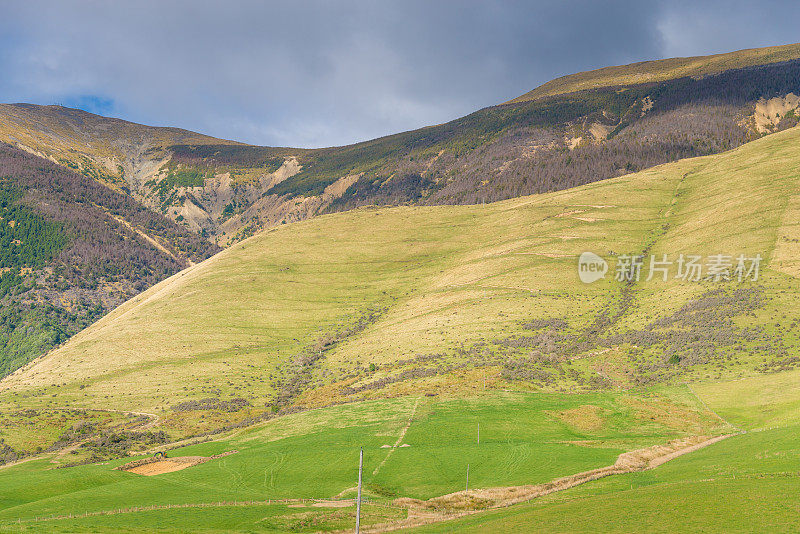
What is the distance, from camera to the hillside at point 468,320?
96875 millimetres

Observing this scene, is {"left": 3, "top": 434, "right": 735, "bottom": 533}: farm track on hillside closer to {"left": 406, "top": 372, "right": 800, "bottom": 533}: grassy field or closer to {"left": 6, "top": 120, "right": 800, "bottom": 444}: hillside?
{"left": 406, "top": 372, "right": 800, "bottom": 533}: grassy field

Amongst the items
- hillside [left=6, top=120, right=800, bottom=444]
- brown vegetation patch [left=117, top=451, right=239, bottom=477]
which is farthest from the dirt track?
hillside [left=6, top=120, right=800, bottom=444]

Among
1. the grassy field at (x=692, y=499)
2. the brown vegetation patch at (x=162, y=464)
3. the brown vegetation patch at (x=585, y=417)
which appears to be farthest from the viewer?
the brown vegetation patch at (x=585, y=417)

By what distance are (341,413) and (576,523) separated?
5348 centimetres

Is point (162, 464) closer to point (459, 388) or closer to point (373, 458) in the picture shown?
point (373, 458)

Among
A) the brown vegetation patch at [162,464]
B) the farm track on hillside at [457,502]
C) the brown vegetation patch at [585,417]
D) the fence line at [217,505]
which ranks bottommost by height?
the brown vegetation patch at [162,464]

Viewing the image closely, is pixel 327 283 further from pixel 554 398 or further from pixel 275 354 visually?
pixel 554 398

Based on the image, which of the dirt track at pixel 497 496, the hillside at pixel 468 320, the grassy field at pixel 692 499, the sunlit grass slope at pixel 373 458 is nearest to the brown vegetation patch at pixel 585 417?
the sunlit grass slope at pixel 373 458

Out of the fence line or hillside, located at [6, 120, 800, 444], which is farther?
hillside, located at [6, 120, 800, 444]

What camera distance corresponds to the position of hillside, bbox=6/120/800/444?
318ft

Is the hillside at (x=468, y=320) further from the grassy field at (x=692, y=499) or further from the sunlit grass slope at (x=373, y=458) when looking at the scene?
the grassy field at (x=692, y=499)

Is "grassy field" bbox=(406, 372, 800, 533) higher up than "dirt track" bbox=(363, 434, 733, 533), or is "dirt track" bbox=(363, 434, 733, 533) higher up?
"grassy field" bbox=(406, 372, 800, 533)

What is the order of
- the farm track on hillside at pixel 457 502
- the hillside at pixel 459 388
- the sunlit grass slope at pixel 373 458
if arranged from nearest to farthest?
the farm track on hillside at pixel 457 502
the hillside at pixel 459 388
the sunlit grass slope at pixel 373 458

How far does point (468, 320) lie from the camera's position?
126688 mm
